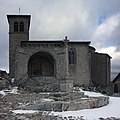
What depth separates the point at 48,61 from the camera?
4475 cm

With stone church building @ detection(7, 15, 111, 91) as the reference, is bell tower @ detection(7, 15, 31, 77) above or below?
above

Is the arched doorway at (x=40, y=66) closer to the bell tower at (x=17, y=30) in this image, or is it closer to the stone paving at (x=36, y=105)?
the bell tower at (x=17, y=30)

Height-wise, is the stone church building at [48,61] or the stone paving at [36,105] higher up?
the stone church building at [48,61]

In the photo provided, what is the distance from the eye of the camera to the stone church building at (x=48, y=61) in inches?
1390

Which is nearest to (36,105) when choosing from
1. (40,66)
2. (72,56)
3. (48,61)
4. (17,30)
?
(72,56)

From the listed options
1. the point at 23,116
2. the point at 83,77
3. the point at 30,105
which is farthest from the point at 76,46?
the point at 23,116

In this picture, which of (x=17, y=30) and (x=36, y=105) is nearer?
(x=36, y=105)

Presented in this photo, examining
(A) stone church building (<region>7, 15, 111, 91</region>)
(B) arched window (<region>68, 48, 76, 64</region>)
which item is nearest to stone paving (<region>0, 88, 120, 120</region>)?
(A) stone church building (<region>7, 15, 111, 91</region>)

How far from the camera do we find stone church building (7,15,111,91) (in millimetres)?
35312

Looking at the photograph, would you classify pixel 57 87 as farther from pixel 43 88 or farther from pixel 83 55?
pixel 83 55

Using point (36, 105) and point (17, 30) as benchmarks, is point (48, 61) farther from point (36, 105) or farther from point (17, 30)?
point (36, 105)

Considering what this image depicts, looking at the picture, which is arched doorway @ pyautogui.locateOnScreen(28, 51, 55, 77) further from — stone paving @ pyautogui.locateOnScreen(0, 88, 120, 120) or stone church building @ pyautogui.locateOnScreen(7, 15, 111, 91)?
stone paving @ pyautogui.locateOnScreen(0, 88, 120, 120)

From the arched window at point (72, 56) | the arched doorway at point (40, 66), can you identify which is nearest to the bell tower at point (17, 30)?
the arched doorway at point (40, 66)

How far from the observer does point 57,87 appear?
30328 millimetres
